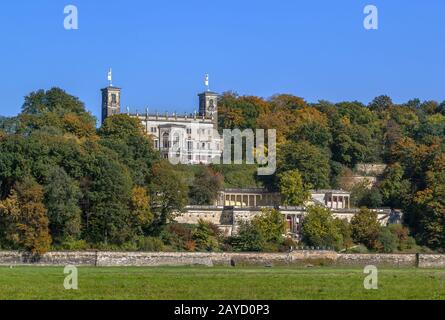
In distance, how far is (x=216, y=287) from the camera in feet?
143

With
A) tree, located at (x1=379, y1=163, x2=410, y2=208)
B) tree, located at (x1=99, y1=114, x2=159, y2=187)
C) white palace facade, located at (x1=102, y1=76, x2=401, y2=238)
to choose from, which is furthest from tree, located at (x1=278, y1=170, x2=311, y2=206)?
tree, located at (x1=99, y1=114, x2=159, y2=187)

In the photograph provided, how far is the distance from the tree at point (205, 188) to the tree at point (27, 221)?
22494 mm

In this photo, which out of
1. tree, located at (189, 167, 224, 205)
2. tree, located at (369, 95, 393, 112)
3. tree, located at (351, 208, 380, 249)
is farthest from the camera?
tree, located at (369, 95, 393, 112)

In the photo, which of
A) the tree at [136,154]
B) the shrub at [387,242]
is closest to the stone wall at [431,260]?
A: the shrub at [387,242]

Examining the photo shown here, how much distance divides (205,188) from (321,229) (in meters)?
12.3

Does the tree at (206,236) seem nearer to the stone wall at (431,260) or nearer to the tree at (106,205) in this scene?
the tree at (106,205)

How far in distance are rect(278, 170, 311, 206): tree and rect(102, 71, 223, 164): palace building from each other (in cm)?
2036

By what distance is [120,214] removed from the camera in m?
75.8

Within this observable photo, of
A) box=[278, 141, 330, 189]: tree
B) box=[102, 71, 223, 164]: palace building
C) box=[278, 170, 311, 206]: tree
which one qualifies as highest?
box=[102, 71, 223, 164]: palace building

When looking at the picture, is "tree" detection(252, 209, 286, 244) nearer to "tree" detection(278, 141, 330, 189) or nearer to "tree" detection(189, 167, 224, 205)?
"tree" detection(189, 167, 224, 205)

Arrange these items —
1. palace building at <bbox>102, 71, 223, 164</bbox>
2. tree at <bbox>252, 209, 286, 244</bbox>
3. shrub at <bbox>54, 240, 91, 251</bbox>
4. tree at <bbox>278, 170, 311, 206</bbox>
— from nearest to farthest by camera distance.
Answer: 1. shrub at <bbox>54, 240, 91, 251</bbox>
2. tree at <bbox>252, 209, 286, 244</bbox>
3. tree at <bbox>278, 170, 311, 206</bbox>
4. palace building at <bbox>102, 71, 223, 164</bbox>

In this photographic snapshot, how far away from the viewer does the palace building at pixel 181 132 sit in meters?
116

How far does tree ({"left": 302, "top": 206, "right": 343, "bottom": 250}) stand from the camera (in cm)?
8344
